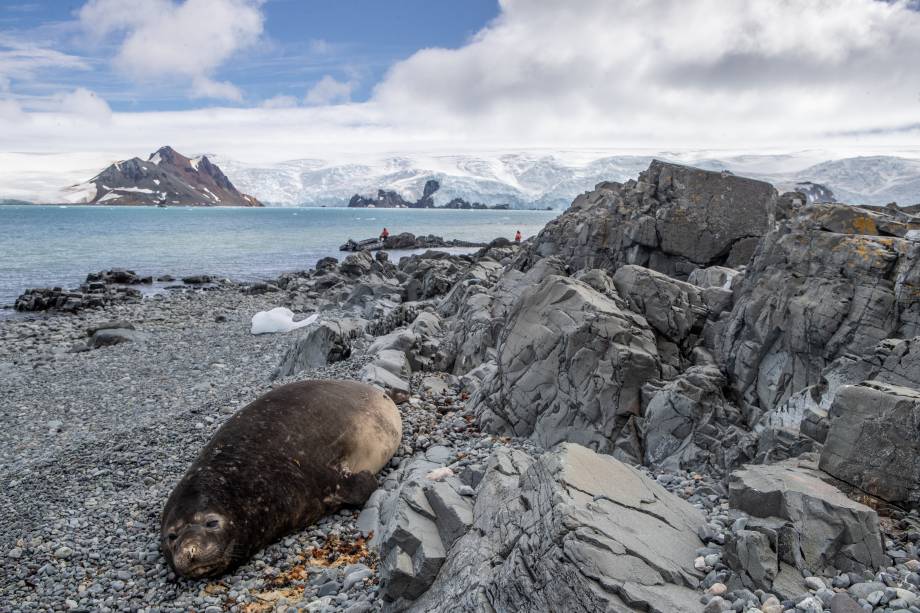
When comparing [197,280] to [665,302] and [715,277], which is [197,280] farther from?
[665,302]

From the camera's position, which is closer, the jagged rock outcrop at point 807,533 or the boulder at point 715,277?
the jagged rock outcrop at point 807,533

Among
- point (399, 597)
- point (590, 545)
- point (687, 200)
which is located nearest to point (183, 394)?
point (399, 597)

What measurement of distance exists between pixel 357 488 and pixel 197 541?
97.1 inches

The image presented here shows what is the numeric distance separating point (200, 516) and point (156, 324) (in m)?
23.9

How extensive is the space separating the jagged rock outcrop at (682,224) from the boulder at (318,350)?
832 centimetres

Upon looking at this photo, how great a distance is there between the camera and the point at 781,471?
6.03 meters

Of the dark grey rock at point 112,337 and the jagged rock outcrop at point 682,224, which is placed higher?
the jagged rock outcrop at point 682,224

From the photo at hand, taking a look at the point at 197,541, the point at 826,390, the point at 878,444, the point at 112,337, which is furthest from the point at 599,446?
the point at 112,337

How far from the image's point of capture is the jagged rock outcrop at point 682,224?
57.4 feet

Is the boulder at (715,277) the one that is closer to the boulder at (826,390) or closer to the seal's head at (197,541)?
the boulder at (826,390)

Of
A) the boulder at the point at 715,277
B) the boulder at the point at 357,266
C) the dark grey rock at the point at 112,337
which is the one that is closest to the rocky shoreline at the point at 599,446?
the boulder at the point at 715,277

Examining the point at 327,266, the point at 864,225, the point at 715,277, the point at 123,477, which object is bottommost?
the point at 123,477

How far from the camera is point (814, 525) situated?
16.8ft

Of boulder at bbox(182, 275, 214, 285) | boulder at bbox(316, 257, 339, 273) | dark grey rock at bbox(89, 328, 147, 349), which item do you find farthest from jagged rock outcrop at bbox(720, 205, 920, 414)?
boulder at bbox(182, 275, 214, 285)
